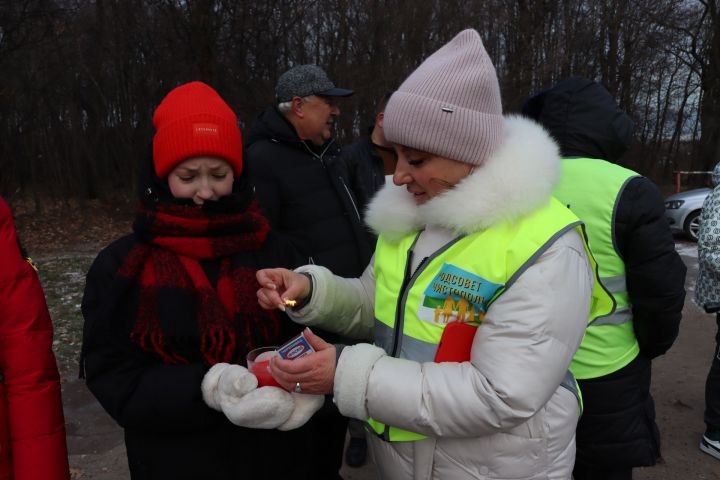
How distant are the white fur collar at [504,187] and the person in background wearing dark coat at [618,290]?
771 mm

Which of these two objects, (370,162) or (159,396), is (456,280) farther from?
(370,162)

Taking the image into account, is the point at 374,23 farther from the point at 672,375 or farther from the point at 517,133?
the point at 517,133

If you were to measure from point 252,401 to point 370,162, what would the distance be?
2.50m

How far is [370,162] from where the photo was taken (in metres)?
3.79

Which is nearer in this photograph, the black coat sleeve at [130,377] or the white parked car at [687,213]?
the black coat sleeve at [130,377]

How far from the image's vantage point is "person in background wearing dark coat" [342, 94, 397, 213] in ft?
12.1

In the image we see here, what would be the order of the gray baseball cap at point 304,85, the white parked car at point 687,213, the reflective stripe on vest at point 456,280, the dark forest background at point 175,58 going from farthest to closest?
the dark forest background at point 175,58
the white parked car at point 687,213
the gray baseball cap at point 304,85
the reflective stripe on vest at point 456,280

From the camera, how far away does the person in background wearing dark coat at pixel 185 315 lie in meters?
1.72

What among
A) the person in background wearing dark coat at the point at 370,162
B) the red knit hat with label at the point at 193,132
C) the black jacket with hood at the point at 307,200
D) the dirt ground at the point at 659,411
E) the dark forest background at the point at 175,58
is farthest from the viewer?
the dark forest background at the point at 175,58

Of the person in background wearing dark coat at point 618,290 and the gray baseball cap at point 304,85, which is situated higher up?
the gray baseball cap at point 304,85

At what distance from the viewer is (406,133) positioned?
1.59 meters

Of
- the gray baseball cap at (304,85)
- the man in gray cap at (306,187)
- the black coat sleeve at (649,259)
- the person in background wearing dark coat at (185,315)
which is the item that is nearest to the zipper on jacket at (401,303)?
the person in background wearing dark coat at (185,315)

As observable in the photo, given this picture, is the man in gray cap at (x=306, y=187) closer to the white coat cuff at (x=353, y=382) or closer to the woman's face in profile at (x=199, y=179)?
the woman's face in profile at (x=199, y=179)

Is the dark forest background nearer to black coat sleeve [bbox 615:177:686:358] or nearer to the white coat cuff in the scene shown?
black coat sleeve [bbox 615:177:686:358]
